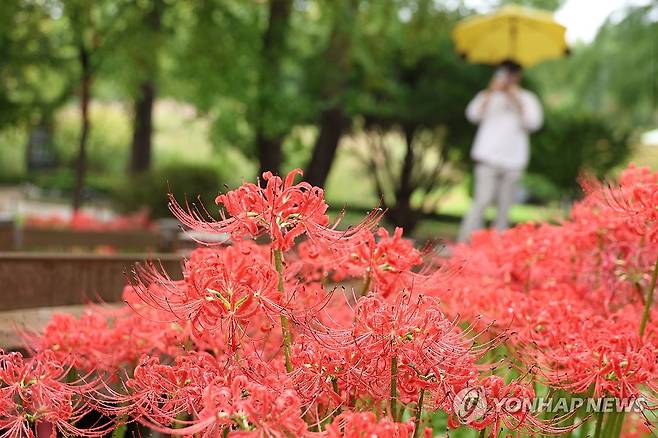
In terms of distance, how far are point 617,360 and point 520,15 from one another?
874 cm

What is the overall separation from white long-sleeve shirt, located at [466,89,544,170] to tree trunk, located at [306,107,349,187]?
4129 mm

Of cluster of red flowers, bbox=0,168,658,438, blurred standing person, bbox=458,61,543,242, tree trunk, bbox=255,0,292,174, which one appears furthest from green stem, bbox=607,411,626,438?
tree trunk, bbox=255,0,292,174

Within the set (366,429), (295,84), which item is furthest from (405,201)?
(366,429)

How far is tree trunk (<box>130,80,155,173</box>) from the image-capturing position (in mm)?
15898

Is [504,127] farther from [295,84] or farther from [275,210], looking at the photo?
[295,84]

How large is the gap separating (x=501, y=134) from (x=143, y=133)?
904 cm

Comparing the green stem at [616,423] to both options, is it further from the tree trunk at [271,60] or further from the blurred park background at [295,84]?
the tree trunk at [271,60]

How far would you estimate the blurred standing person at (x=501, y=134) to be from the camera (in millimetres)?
8648

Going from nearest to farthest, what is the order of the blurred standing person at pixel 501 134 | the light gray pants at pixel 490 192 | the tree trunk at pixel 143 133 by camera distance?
the blurred standing person at pixel 501 134
the light gray pants at pixel 490 192
the tree trunk at pixel 143 133

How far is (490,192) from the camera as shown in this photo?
29.6ft

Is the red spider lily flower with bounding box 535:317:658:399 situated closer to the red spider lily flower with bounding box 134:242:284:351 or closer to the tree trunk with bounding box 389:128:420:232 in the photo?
the red spider lily flower with bounding box 134:242:284:351

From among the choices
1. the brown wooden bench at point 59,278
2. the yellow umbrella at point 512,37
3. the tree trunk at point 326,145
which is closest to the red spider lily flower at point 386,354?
the brown wooden bench at point 59,278

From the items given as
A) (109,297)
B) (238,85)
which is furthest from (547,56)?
(109,297)

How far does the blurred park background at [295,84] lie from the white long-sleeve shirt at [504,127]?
1.64 m
